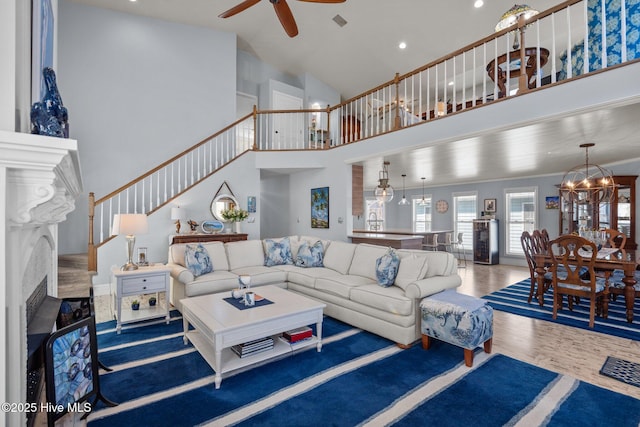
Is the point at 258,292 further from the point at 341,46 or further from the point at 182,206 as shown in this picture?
the point at 341,46

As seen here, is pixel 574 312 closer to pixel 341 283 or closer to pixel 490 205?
pixel 341 283

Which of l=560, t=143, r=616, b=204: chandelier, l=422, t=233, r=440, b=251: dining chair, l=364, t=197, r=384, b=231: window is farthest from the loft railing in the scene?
l=364, t=197, r=384, b=231: window

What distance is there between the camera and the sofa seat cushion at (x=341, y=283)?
3752 mm

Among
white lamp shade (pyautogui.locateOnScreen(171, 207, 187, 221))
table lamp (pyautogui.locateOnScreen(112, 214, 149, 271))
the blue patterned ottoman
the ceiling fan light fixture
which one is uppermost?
the ceiling fan light fixture

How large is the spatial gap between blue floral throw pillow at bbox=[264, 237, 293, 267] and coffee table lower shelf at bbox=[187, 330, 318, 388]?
2.05 metres

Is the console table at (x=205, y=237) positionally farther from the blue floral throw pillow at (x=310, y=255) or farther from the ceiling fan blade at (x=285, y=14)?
the ceiling fan blade at (x=285, y=14)

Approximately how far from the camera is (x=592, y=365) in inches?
111

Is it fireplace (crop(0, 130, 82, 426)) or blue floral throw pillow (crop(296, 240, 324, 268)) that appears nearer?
fireplace (crop(0, 130, 82, 426))

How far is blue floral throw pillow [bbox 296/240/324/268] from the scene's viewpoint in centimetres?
491

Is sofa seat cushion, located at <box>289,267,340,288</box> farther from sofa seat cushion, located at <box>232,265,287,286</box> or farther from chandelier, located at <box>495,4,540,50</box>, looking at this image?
chandelier, located at <box>495,4,540,50</box>

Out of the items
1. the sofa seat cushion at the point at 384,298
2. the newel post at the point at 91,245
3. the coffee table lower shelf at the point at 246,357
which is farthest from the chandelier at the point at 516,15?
the newel post at the point at 91,245

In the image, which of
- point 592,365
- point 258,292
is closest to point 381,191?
point 258,292

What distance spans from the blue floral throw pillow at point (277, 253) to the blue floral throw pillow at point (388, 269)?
190cm

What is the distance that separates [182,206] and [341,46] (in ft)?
18.3
